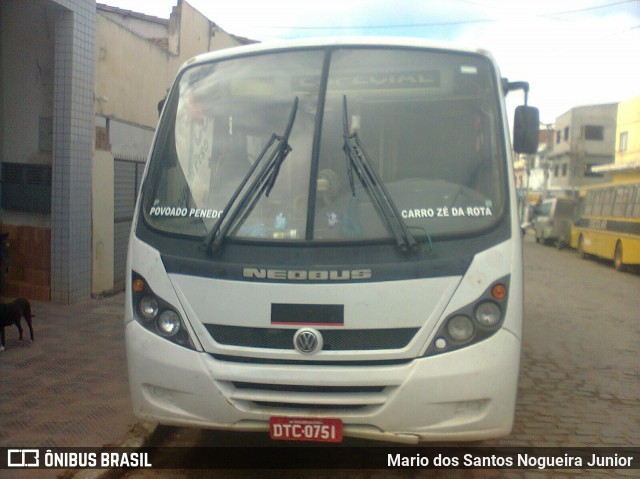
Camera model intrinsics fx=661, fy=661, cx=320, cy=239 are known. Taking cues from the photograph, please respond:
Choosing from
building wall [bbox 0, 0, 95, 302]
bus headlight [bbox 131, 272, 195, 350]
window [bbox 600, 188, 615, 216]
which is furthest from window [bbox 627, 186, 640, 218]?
bus headlight [bbox 131, 272, 195, 350]

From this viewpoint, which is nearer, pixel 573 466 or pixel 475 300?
pixel 475 300

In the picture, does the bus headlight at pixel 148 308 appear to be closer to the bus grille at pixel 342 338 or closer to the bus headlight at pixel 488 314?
the bus grille at pixel 342 338

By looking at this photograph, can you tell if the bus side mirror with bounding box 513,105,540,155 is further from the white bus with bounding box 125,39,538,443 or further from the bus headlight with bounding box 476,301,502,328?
the bus headlight with bounding box 476,301,502,328

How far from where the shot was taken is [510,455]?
15.3ft

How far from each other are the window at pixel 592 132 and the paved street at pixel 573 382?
41.2 meters

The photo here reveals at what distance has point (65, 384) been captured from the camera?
5.79 m

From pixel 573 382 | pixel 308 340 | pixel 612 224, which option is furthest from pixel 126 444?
pixel 612 224

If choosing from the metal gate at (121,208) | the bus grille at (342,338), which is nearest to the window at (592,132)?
the metal gate at (121,208)

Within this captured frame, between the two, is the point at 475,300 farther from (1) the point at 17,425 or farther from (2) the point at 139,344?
(1) the point at 17,425

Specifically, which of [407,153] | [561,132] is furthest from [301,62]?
[561,132]

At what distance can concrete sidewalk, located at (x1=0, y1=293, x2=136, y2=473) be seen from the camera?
15.4 ft

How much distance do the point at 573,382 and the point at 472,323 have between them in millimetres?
3558

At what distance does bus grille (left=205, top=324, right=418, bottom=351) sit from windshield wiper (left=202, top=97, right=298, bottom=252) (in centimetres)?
55

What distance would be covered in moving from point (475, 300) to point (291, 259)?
1.04 m
